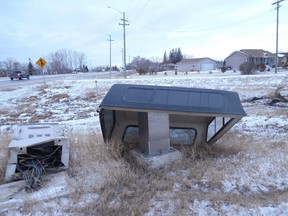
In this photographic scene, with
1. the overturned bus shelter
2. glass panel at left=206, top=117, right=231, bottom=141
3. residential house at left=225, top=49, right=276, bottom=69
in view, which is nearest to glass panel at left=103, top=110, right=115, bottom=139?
the overturned bus shelter

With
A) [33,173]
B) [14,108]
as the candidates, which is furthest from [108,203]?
[14,108]

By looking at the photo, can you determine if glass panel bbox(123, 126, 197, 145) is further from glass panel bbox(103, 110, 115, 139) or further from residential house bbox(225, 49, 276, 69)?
residential house bbox(225, 49, 276, 69)

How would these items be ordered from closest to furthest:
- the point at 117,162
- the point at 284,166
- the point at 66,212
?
the point at 66,212, the point at 284,166, the point at 117,162

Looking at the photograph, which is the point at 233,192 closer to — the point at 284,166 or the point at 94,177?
the point at 284,166

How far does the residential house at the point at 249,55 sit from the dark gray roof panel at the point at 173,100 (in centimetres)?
6562

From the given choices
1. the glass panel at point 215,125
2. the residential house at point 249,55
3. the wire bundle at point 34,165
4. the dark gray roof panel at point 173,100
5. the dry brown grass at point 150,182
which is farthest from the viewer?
the residential house at point 249,55

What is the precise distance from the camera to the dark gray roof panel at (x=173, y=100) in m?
3.76

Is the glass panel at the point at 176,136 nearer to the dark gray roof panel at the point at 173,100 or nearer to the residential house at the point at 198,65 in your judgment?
the dark gray roof panel at the point at 173,100

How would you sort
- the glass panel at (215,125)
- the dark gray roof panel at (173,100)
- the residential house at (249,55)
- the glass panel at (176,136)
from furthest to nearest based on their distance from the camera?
the residential house at (249,55), the glass panel at (176,136), the glass panel at (215,125), the dark gray roof panel at (173,100)

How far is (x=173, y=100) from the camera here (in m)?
3.84

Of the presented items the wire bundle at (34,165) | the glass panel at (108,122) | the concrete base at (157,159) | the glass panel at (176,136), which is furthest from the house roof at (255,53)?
the wire bundle at (34,165)

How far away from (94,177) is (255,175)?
7.82 feet

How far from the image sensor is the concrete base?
3.91 meters

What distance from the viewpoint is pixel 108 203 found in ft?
9.91
